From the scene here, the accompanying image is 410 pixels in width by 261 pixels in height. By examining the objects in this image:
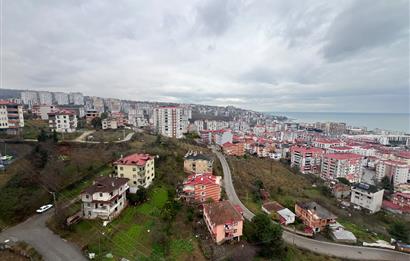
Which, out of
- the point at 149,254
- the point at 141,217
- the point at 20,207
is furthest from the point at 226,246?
the point at 20,207

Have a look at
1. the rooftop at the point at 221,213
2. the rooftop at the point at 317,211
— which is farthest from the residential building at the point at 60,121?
the rooftop at the point at 317,211

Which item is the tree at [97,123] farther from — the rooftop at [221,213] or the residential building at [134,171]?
the rooftop at [221,213]

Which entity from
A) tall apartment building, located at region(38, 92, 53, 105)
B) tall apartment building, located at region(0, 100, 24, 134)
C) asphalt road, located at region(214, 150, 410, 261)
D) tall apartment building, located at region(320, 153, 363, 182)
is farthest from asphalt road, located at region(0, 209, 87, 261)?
tall apartment building, located at region(38, 92, 53, 105)

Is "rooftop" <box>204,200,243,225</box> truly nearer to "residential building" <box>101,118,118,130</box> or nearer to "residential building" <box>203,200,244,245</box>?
"residential building" <box>203,200,244,245</box>

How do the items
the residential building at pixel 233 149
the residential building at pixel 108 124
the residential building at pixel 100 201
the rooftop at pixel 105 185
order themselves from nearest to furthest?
the residential building at pixel 100 201 < the rooftop at pixel 105 185 < the residential building at pixel 108 124 < the residential building at pixel 233 149

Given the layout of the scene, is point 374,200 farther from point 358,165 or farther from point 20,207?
point 20,207

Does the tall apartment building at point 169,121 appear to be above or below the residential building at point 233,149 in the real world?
above

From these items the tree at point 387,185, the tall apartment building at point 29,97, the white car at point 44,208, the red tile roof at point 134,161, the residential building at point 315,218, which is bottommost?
the tree at point 387,185
